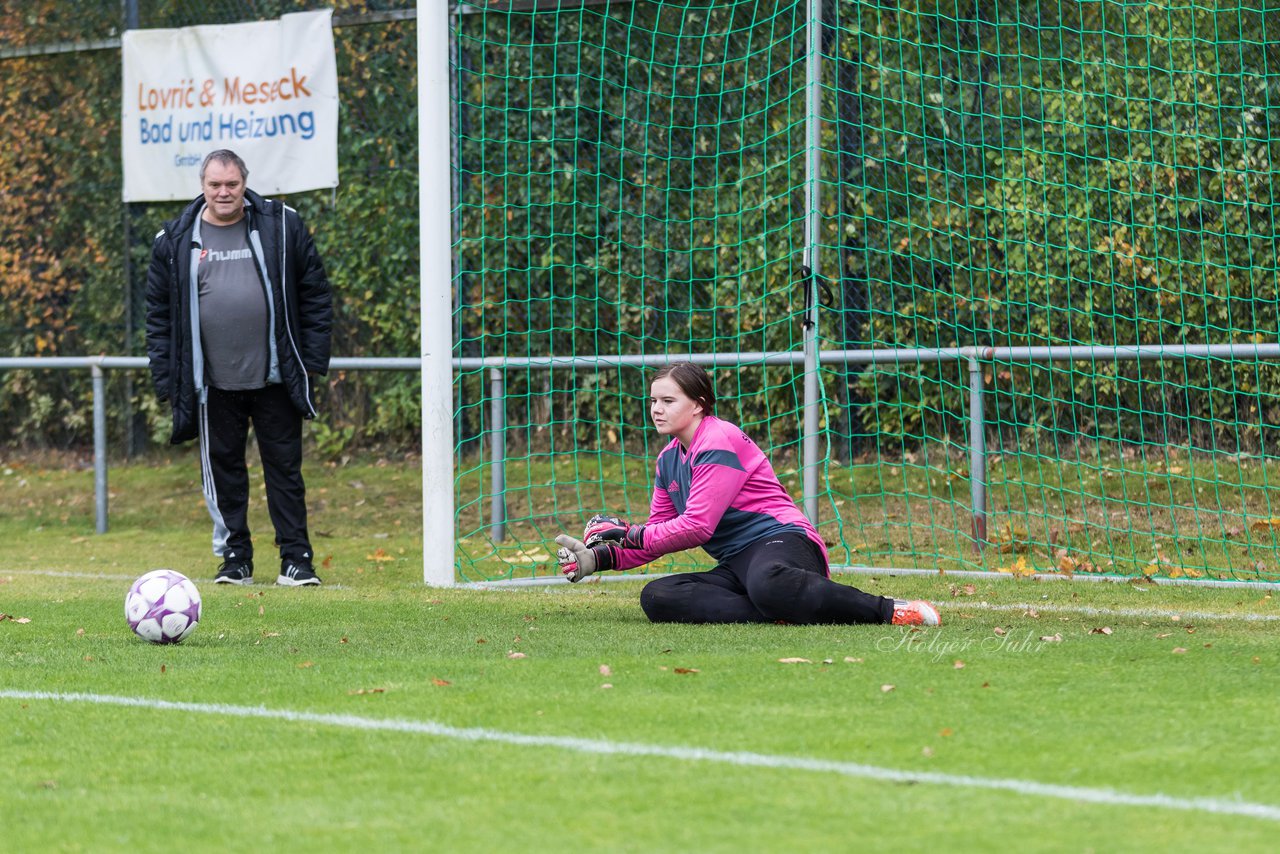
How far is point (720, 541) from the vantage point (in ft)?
21.2

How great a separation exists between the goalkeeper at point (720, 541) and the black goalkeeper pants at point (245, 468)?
7.13 feet

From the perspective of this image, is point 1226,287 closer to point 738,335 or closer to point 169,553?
point 738,335

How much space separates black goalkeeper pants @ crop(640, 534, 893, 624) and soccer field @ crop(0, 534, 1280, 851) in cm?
13

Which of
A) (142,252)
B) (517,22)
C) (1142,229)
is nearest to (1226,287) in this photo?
(1142,229)

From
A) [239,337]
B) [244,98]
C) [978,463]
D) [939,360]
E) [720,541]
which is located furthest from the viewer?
[244,98]

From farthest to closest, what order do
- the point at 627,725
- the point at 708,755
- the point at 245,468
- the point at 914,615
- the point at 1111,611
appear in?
the point at 245,468 → the point at 1111,611 → the point at 914,615 → the point at 627,725 → the point at 708,755

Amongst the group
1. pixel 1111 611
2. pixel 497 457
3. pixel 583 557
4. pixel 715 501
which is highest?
pixel 497 457

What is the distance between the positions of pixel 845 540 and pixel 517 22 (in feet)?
12.8

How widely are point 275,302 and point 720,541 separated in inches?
107

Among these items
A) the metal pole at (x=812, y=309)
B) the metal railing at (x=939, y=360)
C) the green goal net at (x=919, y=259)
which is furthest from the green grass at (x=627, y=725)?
the green goal net at (x=919, y=259)

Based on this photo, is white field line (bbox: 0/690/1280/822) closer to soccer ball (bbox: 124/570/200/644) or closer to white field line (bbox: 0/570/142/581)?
soccer ball (bbox: 124/570/200/644)

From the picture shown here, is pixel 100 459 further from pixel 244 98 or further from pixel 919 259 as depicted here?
pixel 919 259

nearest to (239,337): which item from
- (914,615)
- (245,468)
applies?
(245,468)

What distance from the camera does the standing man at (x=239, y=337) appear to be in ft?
26.1
